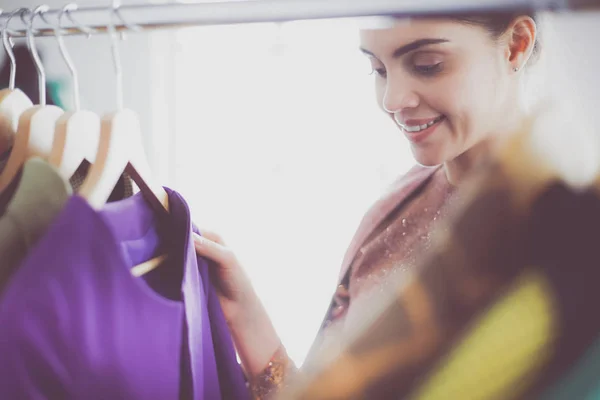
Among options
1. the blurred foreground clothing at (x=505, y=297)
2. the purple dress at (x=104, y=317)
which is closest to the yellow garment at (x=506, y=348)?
the blurred foreground clothing at (x=505, y=297)

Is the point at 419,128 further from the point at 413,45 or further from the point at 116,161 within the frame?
the point at 116,161

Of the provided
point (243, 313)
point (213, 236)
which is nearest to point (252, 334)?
point (243, 313)

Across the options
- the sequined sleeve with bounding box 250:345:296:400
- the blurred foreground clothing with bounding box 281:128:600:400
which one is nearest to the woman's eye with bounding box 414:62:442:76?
the blurred foreground clothing with bounding box 281:128:600:400

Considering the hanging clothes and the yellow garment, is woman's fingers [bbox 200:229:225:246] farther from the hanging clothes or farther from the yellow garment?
the yellow garment

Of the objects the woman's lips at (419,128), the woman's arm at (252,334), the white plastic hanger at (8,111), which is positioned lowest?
the woman's arm at (252,334)

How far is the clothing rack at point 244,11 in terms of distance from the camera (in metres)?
0.32

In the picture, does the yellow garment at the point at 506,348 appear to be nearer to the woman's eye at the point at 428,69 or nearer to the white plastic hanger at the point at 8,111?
the woman's eye at the point at 428,69

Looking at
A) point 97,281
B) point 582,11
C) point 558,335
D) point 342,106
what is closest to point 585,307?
point 558,335

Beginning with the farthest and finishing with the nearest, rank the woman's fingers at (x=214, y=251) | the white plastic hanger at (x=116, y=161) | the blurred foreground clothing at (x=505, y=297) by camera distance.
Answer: the woman's fingers at (x=214, y=251) → the white plastic hanger at (x=116, y=161) → the blurred foreground clothing at (x=505, y=297)

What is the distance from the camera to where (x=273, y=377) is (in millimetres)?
604

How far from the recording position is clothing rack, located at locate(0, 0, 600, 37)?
32 cm

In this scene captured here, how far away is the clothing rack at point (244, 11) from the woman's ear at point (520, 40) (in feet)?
0.43

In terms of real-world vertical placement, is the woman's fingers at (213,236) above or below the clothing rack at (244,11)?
below

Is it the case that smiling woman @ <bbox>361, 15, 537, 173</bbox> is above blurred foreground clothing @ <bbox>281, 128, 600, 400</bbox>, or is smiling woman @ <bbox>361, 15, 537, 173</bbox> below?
above
